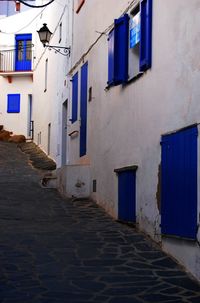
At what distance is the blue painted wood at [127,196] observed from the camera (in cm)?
918

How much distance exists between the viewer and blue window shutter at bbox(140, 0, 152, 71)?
842cm

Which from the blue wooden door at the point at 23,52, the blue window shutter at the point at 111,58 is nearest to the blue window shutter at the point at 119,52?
the blue window shutter at the point at 111,58

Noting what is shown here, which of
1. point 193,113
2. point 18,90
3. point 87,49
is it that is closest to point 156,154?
point 193,113

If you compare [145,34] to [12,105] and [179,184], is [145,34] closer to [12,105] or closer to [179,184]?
[179,184]

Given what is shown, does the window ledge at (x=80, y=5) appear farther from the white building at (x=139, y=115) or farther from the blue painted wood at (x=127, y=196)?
the blue painted wood at (x=127, y=196)

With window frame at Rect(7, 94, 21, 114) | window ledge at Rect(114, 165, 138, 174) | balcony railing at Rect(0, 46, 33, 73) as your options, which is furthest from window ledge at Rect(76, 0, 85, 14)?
window frame at Rect(7, 94, 21, 114)

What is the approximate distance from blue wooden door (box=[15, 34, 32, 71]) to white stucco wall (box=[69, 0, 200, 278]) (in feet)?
56.9

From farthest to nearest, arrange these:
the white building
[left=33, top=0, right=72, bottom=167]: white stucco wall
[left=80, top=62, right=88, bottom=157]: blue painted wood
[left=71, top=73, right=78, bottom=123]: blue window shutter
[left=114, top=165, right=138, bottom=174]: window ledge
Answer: [left=33, top=0, right=72, bottom=167]: white stucco wall, [left=71, top=73, right=78, bottom=123]: blue window shutter, [left=80, top=62, right=88, bottom=157]: blue painted wood, [left=114, top=165, right=138, bottom=174]: window ledge, the white building

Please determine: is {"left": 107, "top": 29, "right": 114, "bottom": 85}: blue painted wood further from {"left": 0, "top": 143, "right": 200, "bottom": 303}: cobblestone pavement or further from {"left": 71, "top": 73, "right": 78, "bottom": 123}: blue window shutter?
{"left": 71, "top": 73, "right": 78, "bottom": 123}: blue window shutter

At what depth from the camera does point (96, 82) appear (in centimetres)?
1232

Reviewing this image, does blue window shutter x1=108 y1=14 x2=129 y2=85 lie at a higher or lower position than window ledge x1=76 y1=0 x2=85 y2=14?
lower

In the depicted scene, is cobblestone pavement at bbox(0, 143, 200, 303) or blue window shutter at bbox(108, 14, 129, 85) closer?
cobblestone pavement at bbox(0, 143, 200, 303)

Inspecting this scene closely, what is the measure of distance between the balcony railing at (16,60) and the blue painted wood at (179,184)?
2311 centimetres

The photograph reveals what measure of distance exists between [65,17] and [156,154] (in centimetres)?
1109
